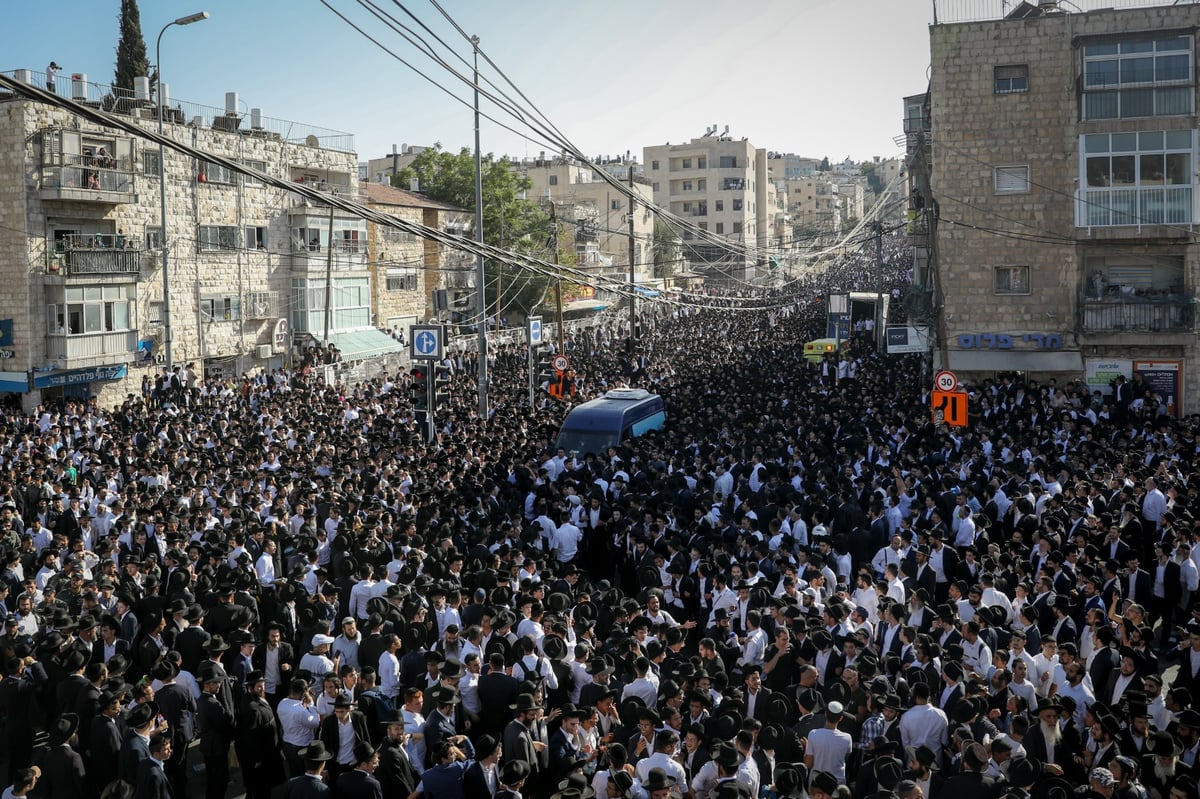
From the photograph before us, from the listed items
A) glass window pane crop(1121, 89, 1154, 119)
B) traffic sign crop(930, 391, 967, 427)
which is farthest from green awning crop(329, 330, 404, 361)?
glass window pane crop(1121, 89, 1154, 119)

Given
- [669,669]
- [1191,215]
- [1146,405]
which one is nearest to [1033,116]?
[1191,215]

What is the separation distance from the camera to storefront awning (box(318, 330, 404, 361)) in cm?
4250

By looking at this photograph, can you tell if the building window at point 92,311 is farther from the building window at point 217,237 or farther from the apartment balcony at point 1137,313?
the apartment balcony at point 1137,313

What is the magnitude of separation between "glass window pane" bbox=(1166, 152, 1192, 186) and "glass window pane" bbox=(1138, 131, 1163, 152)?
432 millimetres

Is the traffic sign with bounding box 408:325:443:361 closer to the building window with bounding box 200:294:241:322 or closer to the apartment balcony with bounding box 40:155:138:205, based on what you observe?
the apartment balcony with bounding box 40:155:138:205

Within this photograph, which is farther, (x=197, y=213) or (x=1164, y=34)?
(x=197, y=213)

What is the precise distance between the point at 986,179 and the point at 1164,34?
558 centimetres

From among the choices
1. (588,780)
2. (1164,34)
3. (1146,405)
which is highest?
(1164,34)

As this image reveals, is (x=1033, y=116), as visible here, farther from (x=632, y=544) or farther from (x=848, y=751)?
(x=848, y=751)

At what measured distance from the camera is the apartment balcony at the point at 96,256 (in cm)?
3102

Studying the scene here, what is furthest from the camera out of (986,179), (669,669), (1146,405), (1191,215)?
(986,179)

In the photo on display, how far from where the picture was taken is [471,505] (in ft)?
54.2

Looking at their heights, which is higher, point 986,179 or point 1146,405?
point 986,179

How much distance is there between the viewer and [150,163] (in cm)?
3488
